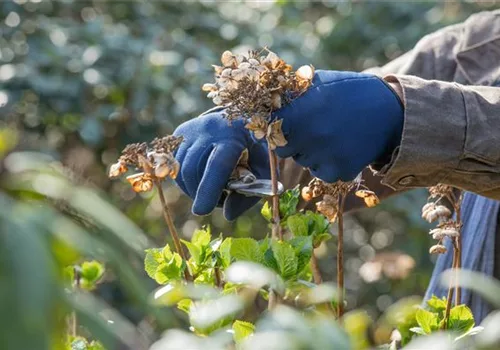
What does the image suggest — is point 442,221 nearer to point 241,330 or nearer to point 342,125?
point 342,125

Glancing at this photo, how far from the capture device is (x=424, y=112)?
121 centimetres

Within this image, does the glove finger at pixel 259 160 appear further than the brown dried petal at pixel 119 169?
Yes

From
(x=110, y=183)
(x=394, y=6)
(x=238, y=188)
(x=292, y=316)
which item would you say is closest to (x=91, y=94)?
(x=110, y=183)

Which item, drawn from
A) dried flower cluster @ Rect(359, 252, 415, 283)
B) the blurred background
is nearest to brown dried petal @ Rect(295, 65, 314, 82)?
the blurred background

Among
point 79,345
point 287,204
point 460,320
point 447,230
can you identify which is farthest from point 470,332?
point 79,345

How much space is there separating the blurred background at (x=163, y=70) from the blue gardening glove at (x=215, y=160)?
4.59ft

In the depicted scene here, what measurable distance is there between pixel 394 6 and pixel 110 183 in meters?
1.27

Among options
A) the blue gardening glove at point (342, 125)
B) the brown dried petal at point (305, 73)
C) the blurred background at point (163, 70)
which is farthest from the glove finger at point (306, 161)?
the blurred background at point (163, 70)

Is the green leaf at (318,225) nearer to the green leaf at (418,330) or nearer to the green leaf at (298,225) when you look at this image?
the green leaf at (298,225)

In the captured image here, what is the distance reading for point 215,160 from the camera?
1.27 metres

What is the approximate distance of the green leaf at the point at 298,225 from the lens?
3.74 feet

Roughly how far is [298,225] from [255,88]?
178 mm

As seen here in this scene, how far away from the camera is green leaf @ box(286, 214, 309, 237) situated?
114cm

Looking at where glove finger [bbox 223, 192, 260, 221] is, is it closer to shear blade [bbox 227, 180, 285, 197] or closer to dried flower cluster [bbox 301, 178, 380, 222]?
shear blade [bbox 227, 180, 285, 197]
